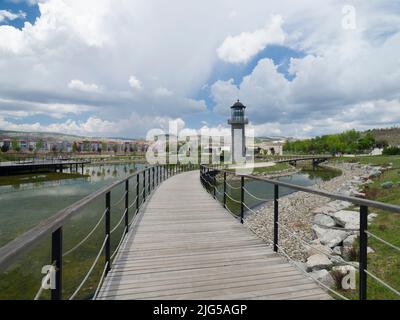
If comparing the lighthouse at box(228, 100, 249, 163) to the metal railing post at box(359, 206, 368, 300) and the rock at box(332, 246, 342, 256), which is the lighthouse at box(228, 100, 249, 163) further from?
the metal railing post at box(359, 206, 368, 300)

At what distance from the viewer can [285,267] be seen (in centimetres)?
327

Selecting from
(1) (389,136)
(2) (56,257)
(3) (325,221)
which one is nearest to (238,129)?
(3) (325,221)

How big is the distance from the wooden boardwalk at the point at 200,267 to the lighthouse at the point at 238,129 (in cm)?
2799

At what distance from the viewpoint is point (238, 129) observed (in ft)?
107

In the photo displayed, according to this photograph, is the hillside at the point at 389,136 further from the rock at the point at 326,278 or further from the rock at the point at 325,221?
the rock at the point at 326,278

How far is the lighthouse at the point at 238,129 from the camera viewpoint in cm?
3269

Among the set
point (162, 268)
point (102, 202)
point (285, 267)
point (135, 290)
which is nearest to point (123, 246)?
point (162, 268)

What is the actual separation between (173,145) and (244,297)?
2141 inches

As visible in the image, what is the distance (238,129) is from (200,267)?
30.2 metres

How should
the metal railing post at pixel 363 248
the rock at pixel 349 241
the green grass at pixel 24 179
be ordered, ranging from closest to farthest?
the metal railing post at pixel 363 248
the rock at pixel 349 241
the green grass at pixel 24 179

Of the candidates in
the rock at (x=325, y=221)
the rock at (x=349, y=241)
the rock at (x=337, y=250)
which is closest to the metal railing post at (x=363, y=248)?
the rock at (x=337, y=250)

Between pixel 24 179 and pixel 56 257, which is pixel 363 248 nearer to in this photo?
pixel 56 257

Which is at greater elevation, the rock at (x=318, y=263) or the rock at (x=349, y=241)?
the rock at (x=318, y=263)

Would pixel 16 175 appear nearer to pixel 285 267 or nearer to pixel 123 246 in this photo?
pixel 123 246
